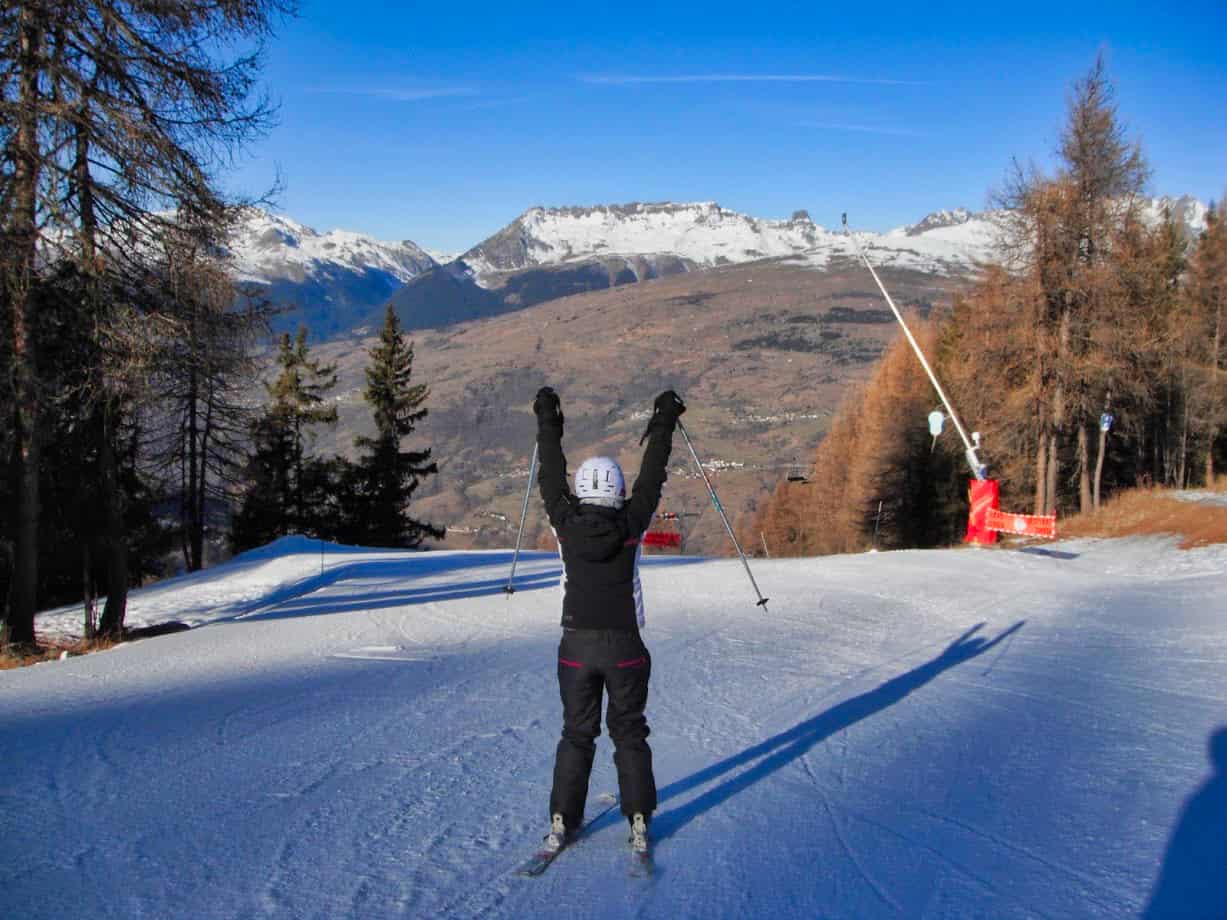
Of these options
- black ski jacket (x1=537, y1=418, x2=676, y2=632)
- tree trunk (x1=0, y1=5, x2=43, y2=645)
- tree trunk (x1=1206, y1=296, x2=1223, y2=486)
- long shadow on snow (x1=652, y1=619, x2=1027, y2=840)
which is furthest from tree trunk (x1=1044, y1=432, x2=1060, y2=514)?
black ski jacket (x1=537, y1=418, x2=676, y2=632)

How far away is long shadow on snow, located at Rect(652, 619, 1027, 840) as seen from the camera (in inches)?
212

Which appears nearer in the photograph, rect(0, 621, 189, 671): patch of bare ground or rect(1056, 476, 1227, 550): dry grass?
rect(0, 621, 189, 671): patch of bare ground

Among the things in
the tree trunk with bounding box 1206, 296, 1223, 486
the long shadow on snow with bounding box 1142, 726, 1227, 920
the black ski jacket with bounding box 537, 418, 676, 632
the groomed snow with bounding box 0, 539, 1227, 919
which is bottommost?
the groomed snow with bounding box 0, 539, 1227, 919

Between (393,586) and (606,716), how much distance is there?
39.8 ft

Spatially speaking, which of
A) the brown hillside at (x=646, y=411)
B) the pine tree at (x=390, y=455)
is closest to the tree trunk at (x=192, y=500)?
the pine tree at (x=390, y=455)

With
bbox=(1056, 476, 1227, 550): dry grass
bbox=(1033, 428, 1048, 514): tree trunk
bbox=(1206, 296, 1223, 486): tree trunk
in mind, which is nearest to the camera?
bbox=(1056, 476, 1227, 550): dry grass

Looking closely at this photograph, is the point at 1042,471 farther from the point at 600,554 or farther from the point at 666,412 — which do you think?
A: the point at 600,554

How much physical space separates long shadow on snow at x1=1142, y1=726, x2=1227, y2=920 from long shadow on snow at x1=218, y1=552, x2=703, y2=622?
9819 millimetres

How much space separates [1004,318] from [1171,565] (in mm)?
11394

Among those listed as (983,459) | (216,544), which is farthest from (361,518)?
(983,459)

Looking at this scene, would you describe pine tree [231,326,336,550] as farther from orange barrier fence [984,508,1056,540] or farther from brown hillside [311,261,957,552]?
orange barrier fence [984,508,1056,540]

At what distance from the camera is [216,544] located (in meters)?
43.5

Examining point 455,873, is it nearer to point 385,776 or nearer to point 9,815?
point 385,776

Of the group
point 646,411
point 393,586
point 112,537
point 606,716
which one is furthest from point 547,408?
point 646,411
